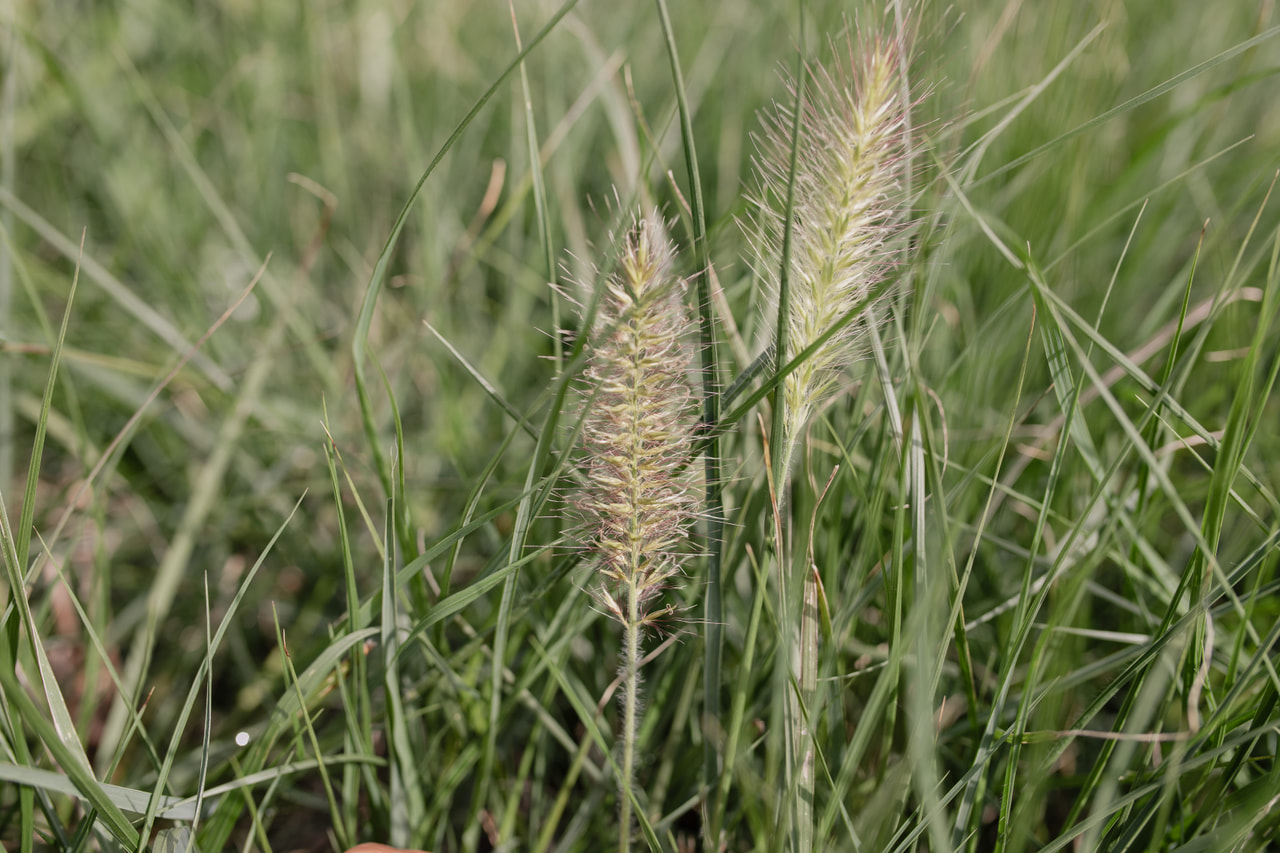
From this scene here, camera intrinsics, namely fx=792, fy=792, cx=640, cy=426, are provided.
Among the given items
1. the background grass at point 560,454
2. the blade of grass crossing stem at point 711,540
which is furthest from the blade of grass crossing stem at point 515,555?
the blade of grass crossing stem at point 711,540

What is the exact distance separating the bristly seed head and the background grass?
68mm

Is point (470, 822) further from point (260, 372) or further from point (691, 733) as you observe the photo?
point (260, 372)

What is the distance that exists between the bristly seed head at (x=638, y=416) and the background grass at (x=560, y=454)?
68mm

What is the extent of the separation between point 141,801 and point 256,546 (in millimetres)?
840

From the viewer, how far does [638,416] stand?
0.83 metres

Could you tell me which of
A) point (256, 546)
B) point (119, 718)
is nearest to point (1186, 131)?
point (256, 546)

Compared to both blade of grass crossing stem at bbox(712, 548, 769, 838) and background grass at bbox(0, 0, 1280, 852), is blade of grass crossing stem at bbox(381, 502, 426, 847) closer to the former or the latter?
background grass at bbox(0, 0, 1280, 852)

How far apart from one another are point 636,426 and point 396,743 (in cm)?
50

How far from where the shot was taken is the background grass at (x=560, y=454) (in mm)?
868

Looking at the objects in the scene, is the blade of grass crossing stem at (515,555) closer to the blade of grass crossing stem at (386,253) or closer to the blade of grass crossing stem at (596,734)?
the blade of grass crossing stem at (596,734)

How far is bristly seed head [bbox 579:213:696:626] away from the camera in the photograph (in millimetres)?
795

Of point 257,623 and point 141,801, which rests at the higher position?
point 257,623

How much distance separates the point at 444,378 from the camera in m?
1.66

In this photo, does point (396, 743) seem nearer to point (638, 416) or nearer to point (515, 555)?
point (515, 555)
